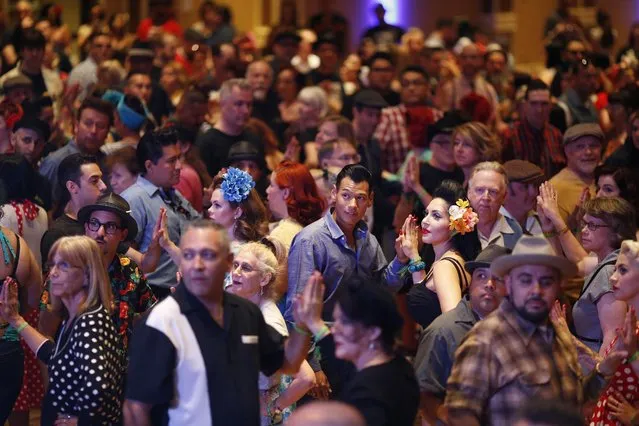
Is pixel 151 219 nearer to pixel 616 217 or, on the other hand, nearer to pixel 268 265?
pixel 268 265

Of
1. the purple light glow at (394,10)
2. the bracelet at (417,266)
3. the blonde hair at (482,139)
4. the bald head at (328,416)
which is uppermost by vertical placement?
the bald head at (328,416)

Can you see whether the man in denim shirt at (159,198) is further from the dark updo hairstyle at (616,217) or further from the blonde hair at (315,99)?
the blonde hair at (315,99)

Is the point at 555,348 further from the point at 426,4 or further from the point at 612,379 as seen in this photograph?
the point at 426,4

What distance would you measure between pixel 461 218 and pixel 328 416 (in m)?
2.48

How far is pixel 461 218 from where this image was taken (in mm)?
6711

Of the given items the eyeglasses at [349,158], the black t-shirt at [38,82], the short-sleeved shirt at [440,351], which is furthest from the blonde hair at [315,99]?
the short-sleeved shirt at [440,351]

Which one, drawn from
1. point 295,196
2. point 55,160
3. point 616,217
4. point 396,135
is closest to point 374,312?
point 616,217

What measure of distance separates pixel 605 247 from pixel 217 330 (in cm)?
257

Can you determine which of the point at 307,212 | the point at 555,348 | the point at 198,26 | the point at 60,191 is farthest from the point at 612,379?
the point at 198,26

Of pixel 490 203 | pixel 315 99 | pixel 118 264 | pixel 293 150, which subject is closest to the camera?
pixel 118 264

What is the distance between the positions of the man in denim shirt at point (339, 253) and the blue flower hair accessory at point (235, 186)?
1.35 feet

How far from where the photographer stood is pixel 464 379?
4.87 m

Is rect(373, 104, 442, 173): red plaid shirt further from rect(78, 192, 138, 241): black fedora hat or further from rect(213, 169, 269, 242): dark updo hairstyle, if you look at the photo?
rect(78, 192, 138, 241): black fedora hat

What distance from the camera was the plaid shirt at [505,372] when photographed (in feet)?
15.9
